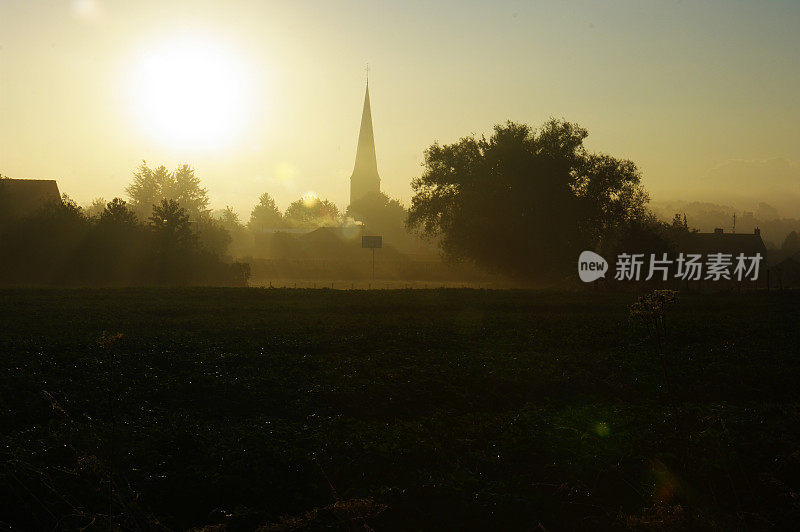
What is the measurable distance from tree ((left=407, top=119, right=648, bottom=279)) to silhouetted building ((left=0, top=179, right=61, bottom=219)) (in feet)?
125

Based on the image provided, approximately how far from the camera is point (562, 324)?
24.5 m

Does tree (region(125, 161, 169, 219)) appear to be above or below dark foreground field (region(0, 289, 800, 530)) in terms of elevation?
above

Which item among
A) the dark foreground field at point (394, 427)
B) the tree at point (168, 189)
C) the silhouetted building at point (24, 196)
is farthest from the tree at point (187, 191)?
the dark foreground field at point (394, 427)

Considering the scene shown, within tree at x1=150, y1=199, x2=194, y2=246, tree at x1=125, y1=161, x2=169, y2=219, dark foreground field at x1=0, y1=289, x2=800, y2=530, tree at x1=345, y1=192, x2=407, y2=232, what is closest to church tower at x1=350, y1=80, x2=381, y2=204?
tree at x1=345, y1=192, x2=407, y2=232

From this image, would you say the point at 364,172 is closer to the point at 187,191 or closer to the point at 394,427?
the point at 187,191

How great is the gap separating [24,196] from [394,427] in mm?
65914

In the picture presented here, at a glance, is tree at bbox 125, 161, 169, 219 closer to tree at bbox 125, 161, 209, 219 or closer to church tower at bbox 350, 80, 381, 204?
tree at bbox 125, 161, 209, 219

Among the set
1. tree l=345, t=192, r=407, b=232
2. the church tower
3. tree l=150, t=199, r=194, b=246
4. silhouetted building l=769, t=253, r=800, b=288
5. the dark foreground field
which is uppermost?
the church tower

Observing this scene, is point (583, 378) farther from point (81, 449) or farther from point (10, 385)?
point (10, 385)

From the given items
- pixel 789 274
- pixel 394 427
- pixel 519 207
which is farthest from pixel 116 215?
pixel 789 274

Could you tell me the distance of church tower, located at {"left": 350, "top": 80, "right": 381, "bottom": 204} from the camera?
147 meters

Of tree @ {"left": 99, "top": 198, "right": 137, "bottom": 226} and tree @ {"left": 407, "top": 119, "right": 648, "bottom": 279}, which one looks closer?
tree @ {"left": 99, "top": 198, "right": 137, "bottom": 226}

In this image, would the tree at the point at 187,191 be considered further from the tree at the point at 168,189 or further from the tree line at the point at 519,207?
the tree line at the point at 519,207

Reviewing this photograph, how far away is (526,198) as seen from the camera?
61.5 meters
